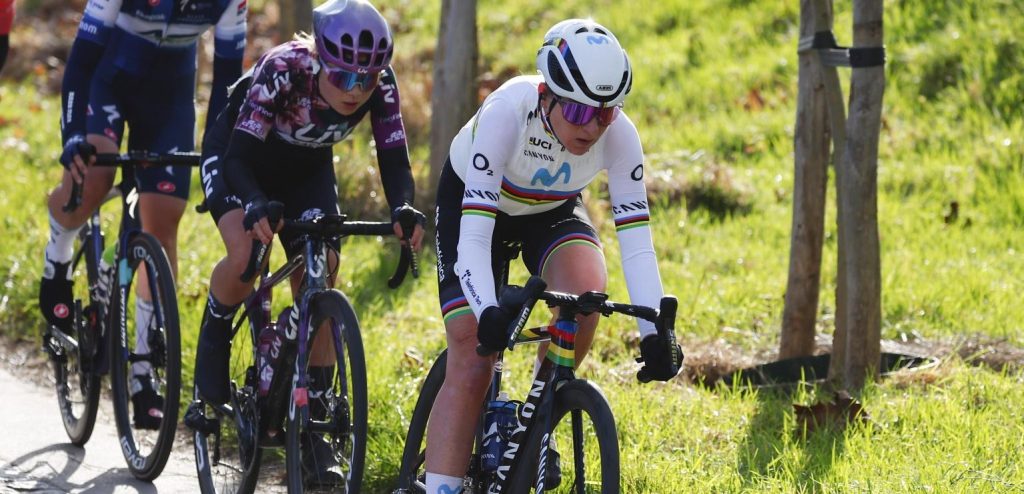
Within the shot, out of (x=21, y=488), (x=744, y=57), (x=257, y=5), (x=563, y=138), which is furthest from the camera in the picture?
(x=257, y=5)

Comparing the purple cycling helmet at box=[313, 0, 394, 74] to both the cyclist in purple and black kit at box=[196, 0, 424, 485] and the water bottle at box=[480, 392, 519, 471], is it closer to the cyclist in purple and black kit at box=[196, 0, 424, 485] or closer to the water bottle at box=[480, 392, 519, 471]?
the cyclist in purple and black kit at box=[196, 0, 424, 485]

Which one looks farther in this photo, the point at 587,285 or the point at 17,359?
the point at 17,359

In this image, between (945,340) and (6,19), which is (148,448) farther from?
(945,340)

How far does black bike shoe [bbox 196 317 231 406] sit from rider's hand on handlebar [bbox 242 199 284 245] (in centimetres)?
76

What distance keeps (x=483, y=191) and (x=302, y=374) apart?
98 cm

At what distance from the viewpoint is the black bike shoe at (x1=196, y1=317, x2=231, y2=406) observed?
4.99 metres

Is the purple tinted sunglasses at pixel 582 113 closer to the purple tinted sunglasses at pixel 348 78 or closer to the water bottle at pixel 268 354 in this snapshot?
the purple tinted sunglasses at pixel 348 78

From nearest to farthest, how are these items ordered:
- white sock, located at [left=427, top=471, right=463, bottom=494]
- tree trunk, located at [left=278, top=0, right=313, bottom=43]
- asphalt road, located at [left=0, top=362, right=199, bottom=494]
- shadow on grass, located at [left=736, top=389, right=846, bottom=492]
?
white sock, located at [left=427, top=471, right=463, bottom=494]
shadow on grass, located at [left=736, top=389, right=846, bottom=492]
asphalt road, located at [left=0, top=362, right=199, bottom=494]
tree trunk, located at [left=278, top=0, right=313, bottom=43]

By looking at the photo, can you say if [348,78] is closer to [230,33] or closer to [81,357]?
[230,33]

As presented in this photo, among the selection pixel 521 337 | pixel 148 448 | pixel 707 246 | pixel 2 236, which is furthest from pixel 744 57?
pixel 521 337

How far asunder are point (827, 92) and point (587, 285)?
7.13ft

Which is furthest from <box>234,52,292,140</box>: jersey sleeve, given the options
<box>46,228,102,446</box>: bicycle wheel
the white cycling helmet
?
<box>46,228,102,446</box>: bicycle wheel

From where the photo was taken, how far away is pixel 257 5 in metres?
17.1

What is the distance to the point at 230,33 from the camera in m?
5.87
